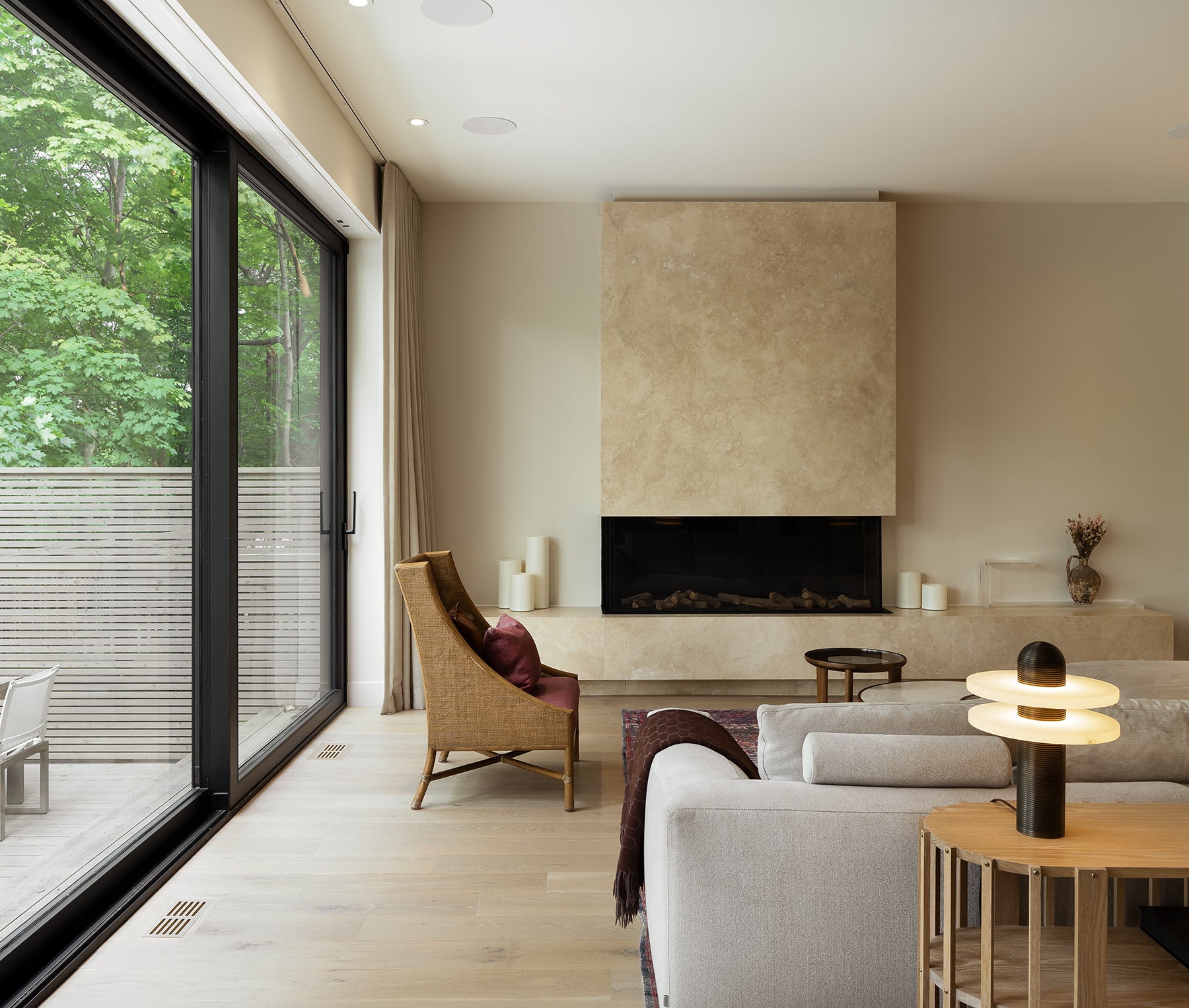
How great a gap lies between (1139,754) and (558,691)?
2147 mm

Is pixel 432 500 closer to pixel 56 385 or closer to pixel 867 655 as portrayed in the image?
pixel 867 655

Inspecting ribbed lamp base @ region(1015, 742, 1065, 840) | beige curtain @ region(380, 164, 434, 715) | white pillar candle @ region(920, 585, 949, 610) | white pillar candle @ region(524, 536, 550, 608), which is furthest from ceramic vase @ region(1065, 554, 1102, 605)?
ribbed lamp base @ region(1015, 742, 1065, 840)

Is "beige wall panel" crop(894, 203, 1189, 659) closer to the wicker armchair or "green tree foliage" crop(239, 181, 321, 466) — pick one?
the wicker armchair

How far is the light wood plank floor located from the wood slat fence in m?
0.48

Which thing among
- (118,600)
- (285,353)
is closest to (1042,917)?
(118,600)

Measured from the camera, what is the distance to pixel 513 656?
11.6 feet

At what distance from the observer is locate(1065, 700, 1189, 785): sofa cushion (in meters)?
1.95

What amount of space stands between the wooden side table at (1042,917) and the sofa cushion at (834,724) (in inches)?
12.6

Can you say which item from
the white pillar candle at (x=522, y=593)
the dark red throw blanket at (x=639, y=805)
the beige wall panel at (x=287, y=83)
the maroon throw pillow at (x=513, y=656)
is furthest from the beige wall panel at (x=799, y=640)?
the dark red throw blanket at (x=639, y=805)

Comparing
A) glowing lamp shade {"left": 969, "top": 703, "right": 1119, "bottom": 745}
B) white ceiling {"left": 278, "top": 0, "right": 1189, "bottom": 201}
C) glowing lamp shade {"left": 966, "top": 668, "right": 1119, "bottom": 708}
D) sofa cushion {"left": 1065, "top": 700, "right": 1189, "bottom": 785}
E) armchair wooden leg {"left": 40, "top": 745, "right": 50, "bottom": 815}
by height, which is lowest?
armchair wooden leg {"left": 40, "top": 745, "right": 50, "bottom": 815}

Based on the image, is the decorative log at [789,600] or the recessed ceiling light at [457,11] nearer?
the recessed ceiling light at [457,11]

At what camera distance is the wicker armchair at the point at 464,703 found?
3.33 metres

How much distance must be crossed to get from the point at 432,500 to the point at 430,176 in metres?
1.77

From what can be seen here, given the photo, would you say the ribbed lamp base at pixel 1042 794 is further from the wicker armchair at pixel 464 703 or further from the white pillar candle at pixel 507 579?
the white pillar candle at pixel 507 579
